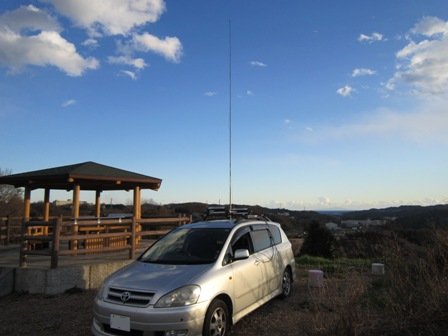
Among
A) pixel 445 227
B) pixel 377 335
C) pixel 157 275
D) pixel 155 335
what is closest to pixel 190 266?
pixel 157 275

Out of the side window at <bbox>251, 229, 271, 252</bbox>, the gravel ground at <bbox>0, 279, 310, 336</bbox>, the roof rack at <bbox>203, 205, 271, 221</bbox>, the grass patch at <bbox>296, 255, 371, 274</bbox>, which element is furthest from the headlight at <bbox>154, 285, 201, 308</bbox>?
the grass patch at <bbox>296, 255, 371, 274</bbox>

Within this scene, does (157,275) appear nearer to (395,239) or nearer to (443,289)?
(443,289)

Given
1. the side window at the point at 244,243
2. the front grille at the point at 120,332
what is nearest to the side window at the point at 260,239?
the side window at the point at 244,243

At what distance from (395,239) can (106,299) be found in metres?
4.98

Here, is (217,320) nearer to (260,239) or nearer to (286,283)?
(260,239)

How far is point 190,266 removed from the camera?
6184mm

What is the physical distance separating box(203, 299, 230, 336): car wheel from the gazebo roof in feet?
28.7

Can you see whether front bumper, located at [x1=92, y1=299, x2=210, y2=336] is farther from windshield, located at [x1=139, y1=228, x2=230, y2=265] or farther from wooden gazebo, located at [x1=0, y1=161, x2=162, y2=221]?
wooden gazebo, located at [x1=0, y1=161, x2=162, y2=221]

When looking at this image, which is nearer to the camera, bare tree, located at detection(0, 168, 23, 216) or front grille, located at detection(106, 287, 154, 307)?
front grille, located at detection(106, 287, 154, 307)

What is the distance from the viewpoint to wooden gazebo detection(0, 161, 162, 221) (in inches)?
543

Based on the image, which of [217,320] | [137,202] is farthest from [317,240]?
[217,320]

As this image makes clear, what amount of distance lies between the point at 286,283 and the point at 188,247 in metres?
2.69

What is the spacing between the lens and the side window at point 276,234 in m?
8.56

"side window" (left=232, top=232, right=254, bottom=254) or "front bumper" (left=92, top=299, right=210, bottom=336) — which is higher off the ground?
"side window" (left=232, top=232, right=254, bottom=254)
